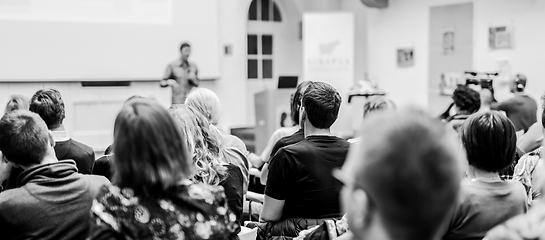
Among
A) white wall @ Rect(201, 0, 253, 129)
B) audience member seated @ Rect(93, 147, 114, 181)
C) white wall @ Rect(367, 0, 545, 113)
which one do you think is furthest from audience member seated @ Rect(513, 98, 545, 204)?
white wall @ Rect(201, 0, 253, 129)

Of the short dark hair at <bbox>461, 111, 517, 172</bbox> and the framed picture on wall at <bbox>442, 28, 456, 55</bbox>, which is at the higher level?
the framed picture on wall at <bbox>442, 28, 456, 55</bbox>

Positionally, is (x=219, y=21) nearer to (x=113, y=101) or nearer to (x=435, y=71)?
(x=113, y=101)

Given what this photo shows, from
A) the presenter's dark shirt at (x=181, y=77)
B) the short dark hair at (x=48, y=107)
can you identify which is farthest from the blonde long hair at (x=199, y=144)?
the presenter's dark shirt at (x=181, y=77)

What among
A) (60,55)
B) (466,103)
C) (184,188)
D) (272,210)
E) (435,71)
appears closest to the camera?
(184,188)

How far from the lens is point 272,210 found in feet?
7.89

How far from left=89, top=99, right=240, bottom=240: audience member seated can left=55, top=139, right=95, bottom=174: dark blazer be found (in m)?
1.76

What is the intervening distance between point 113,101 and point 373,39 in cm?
450

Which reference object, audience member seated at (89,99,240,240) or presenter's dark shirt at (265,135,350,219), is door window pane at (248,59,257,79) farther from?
audience member seated at (89,99,240,240)

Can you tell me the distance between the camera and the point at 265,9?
10.1m

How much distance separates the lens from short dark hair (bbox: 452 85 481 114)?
4.31m

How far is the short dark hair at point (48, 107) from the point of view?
3.12 meters

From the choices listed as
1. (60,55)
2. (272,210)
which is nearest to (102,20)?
(60,55)

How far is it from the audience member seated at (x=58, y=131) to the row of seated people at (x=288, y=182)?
0.95 m

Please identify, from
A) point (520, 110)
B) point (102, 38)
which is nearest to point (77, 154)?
point (520, 110)
